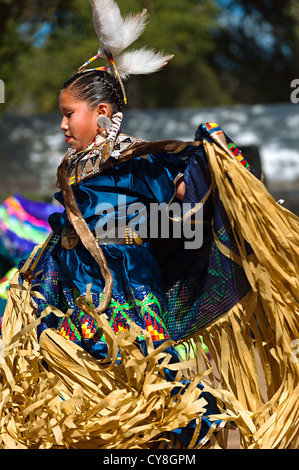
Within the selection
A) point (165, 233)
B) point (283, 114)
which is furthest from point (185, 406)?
point (283, 114)

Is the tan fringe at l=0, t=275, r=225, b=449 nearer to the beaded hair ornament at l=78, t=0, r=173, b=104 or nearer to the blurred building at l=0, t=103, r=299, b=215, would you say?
the beaded hair ornament at l=78, t=0, r=173, b=104

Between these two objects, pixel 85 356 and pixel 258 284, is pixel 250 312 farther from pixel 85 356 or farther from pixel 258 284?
pixel 85 356

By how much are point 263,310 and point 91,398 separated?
1.96 feet

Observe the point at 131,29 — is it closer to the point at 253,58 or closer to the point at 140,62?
the point at 140,62

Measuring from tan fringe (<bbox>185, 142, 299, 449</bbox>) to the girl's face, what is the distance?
454mm

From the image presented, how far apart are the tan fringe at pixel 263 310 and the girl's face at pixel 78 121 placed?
45 cm

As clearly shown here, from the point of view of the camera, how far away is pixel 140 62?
7.77ft

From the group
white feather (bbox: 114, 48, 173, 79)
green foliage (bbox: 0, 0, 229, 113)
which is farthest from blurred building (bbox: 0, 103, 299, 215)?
white feather (bbox: 114, 48, 173, 79)

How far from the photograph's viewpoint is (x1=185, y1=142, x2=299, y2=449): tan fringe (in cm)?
201

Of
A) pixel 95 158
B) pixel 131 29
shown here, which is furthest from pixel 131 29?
pixel 95 158

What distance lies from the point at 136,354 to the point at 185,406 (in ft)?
0.68

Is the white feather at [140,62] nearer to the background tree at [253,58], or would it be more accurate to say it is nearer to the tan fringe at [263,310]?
the tan fringe at [263,310]

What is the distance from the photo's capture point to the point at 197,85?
67.3 ft

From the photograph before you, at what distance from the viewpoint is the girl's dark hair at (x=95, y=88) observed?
2.28m
